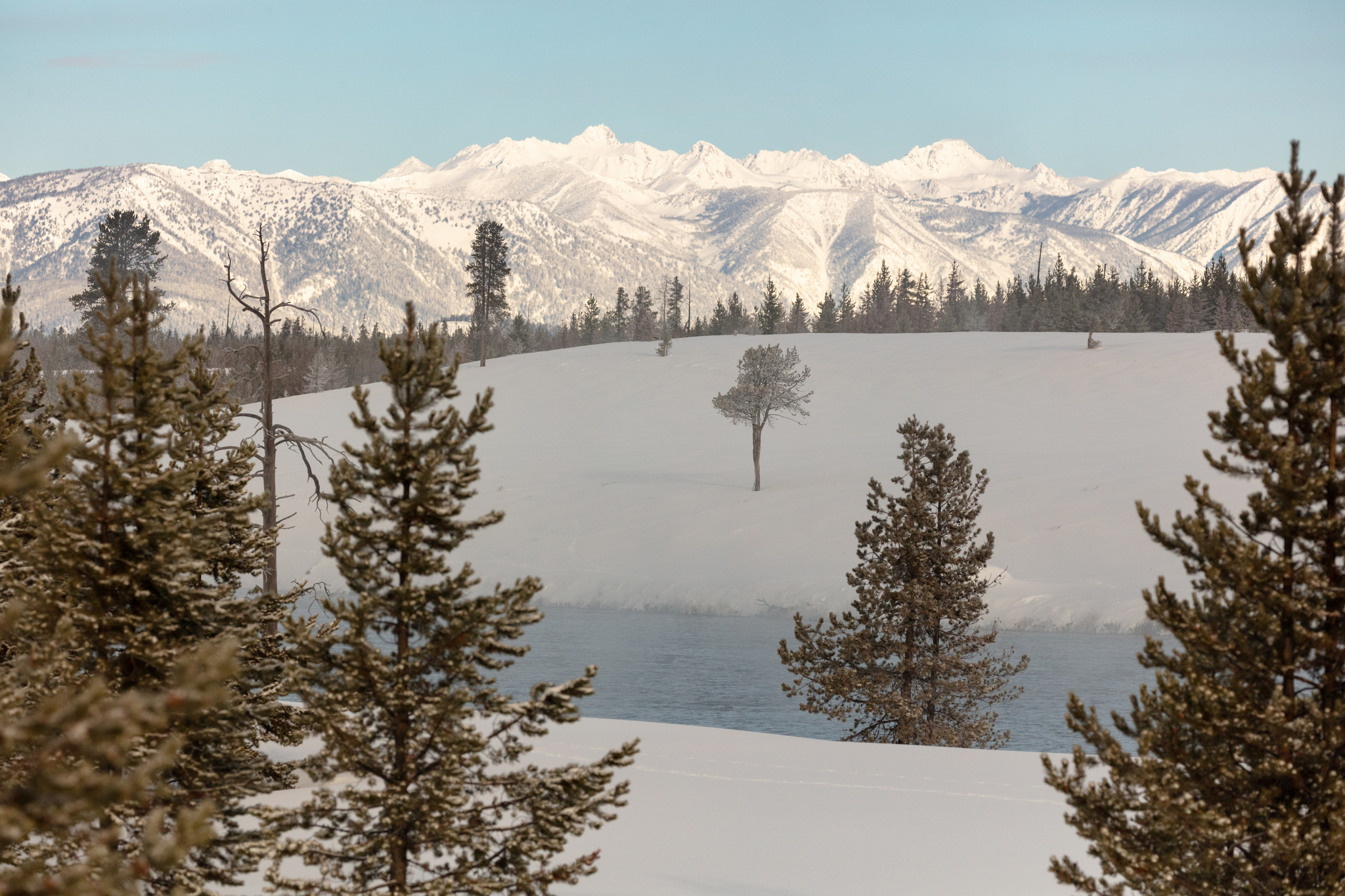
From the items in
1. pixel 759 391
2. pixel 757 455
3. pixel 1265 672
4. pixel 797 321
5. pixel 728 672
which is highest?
pixel 797 321

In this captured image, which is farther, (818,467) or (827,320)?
(827,320)

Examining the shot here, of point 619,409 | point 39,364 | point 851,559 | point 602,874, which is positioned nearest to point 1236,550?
point 602,874

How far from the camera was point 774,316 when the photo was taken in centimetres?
12494

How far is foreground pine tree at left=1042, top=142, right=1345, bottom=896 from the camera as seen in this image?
29.3 feet

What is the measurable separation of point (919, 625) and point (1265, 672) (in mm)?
14110

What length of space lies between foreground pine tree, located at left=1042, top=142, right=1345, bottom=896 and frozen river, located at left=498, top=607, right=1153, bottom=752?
16337mm

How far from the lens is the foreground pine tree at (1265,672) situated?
8938 millimetres

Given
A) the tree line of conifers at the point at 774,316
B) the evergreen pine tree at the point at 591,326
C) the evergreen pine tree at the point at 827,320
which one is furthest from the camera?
the evergreen pine tree at the point at 591,326

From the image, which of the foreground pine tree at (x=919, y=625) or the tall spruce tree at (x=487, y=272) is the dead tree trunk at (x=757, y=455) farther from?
the tall spruce tree at (x=487, y=272)

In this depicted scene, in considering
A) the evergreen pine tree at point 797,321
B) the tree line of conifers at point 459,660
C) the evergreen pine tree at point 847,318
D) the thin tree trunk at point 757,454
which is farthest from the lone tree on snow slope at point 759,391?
the evergreen pine tree at point 847,318

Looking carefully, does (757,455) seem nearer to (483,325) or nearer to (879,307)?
(483,325)

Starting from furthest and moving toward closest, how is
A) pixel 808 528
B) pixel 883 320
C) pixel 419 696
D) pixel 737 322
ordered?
pixel 883 320 < pixel 737 322 < pixel 808 528 < pixel 419 696

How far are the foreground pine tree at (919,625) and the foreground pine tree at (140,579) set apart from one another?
1412 centimetres

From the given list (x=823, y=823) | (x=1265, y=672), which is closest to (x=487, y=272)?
(x=823, y=823)
